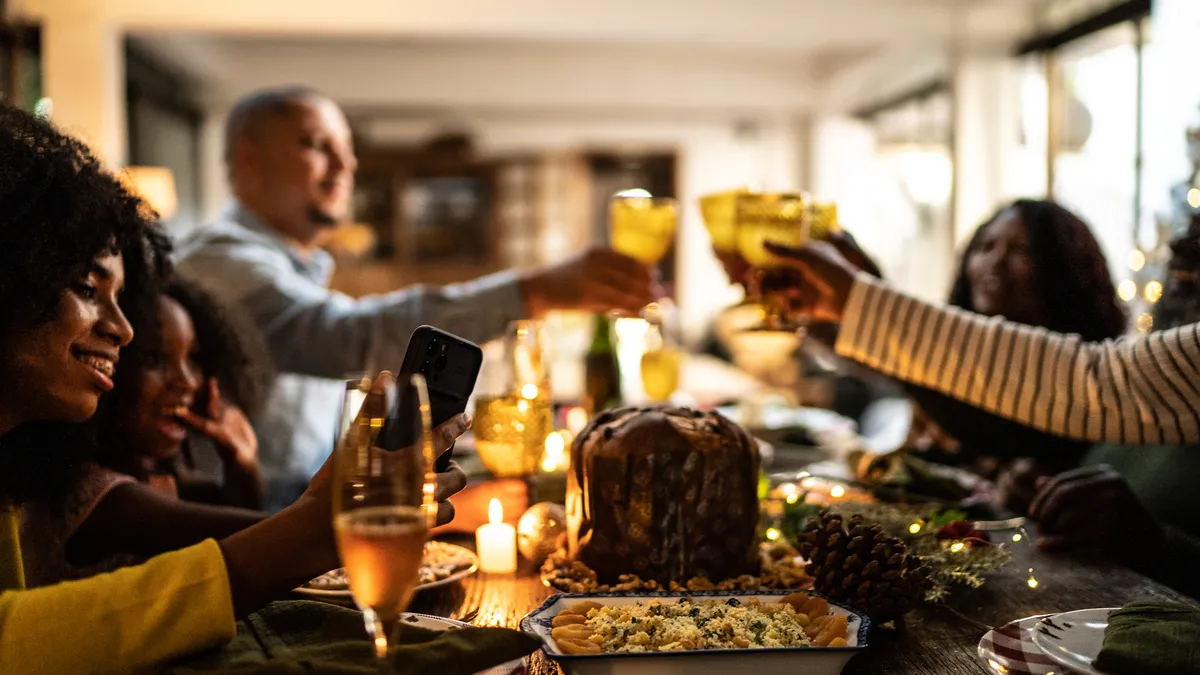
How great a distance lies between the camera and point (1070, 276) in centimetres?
191

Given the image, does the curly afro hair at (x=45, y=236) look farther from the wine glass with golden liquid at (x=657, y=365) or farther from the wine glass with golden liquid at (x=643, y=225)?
the wine glass with golden liquid at (x=657, y=365)

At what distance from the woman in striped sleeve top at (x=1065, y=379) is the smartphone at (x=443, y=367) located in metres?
0.78

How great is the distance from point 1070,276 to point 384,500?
1591 millimetres

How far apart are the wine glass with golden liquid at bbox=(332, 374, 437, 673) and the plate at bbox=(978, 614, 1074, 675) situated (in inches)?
20.4

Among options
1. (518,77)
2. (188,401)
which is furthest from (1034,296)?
(518,77)

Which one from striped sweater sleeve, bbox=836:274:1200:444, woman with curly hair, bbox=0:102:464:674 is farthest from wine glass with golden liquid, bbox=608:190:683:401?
woman with curly hair, bbox=0:102:464:674

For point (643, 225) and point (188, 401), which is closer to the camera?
A: point (188, 401)

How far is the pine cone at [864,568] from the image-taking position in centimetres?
103

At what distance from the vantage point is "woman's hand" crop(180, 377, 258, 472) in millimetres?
1604

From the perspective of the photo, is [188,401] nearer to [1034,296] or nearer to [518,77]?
[1034,296]

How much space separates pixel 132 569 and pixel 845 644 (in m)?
0.61

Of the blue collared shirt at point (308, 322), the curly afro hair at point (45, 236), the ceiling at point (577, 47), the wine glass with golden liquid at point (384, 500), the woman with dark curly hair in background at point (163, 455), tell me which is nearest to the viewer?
the wine glass with golden liquid at point (384, 500)

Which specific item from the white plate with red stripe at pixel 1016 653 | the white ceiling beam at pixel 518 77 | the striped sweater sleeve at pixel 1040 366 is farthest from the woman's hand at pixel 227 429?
the white ceiling beam at pixel 518 77

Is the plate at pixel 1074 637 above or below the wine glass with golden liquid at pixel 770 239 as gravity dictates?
below
